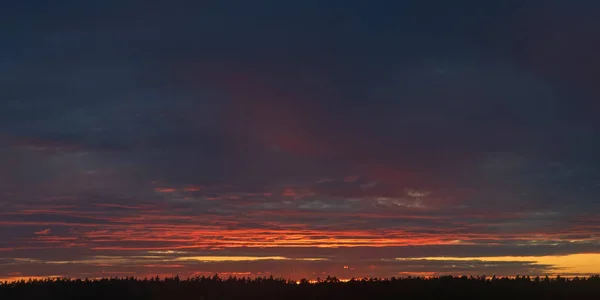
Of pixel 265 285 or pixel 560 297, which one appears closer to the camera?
pixel 560 297

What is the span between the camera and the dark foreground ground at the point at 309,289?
37.2 m

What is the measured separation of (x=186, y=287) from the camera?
38875mm

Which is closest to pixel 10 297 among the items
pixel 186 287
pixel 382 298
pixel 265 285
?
pixel 186 287

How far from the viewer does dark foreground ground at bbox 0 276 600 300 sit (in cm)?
3722

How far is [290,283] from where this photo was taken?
129ft

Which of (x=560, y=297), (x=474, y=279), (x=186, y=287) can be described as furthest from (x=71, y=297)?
(x=560, y=297)

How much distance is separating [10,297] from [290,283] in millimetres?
13899

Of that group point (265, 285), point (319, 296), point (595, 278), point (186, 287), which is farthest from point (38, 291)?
point (595, 278)

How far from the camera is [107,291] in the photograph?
126 feet

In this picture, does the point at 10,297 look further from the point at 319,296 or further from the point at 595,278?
the point at 595,278

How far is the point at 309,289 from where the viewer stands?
3834cm

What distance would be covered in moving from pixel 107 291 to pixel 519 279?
2068 cm

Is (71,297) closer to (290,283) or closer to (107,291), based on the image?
(107,291)

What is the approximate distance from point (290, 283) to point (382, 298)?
4923 mm
